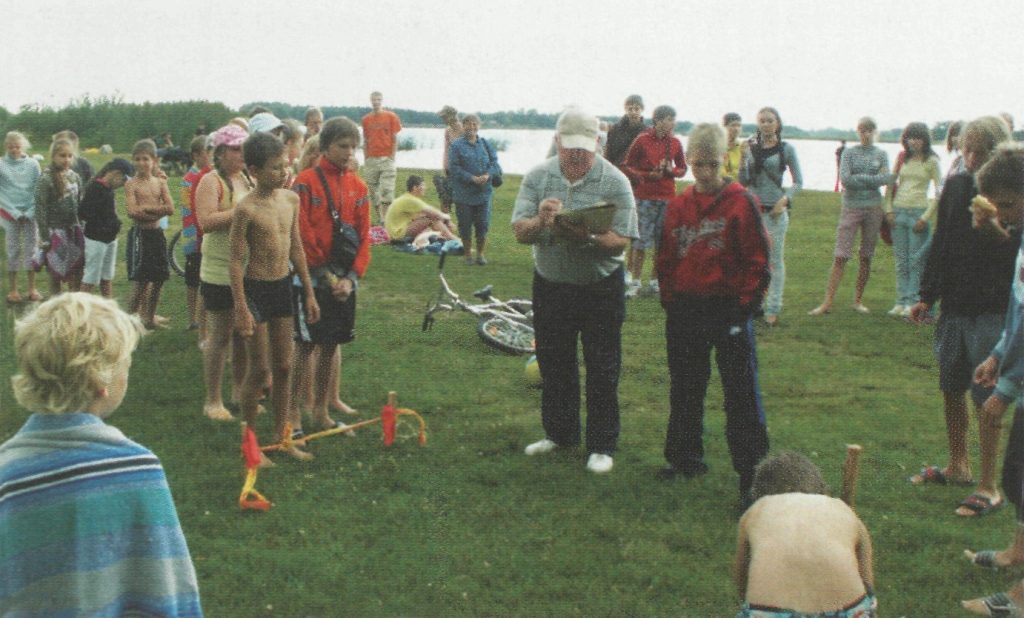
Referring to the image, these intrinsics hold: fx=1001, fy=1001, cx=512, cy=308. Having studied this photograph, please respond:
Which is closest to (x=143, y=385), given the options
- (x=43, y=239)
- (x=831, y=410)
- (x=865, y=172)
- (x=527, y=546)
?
(x=43, y=239)

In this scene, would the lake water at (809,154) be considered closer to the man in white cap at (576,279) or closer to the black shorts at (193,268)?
the man in white cap at (576,279)

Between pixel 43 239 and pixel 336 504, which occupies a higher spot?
pixel 43 239

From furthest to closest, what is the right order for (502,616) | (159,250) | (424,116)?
(424,116) < (159,250) < (502,616)

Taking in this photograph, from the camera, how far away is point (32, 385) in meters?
2.15

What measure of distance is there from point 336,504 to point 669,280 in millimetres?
2011

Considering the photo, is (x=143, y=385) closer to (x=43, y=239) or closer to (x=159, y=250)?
(x=159, y=250)

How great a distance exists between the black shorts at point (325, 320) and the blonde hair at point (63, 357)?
3.57m

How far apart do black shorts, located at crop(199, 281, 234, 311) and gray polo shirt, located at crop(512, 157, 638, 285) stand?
1878 mm

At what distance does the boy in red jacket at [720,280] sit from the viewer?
4.85 meters

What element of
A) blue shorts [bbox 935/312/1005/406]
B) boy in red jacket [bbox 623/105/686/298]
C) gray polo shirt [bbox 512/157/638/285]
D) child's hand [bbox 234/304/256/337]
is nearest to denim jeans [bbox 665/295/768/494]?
gray polo shirt [bbox 512/157/638/285]

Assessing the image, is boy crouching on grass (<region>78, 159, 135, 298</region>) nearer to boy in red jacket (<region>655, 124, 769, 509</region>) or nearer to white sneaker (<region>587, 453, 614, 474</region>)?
white sneaker (<region>587, 453, 614, 474</region>)

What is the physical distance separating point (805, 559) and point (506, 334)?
560cm

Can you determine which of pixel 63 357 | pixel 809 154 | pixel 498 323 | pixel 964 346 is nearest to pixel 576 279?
pixel 964 346

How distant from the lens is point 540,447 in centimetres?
574
